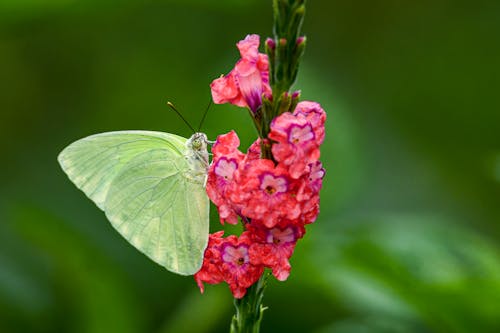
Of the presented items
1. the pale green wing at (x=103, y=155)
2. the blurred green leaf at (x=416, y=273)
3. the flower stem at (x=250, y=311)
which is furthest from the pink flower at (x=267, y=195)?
the blurred green leaf at (x=416, y=273)

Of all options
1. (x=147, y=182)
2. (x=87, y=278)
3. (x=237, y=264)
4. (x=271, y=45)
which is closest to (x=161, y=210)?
(x=147, y=182)

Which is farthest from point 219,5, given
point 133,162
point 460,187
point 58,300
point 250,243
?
point 460,187

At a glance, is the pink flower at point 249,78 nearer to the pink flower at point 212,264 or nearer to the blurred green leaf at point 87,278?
the pink flower at point 212,264

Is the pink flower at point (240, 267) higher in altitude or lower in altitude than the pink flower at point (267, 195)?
lower

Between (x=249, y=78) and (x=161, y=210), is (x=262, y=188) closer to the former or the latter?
(x=249, y=78)

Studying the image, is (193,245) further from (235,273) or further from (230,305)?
(230,305)

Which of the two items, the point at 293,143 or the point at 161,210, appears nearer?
the point at 293,143

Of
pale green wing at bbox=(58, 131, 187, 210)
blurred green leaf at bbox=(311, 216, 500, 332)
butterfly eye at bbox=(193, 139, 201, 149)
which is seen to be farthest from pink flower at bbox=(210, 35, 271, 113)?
blurred green leaf at bbox=(311, 216, 500, 332)
